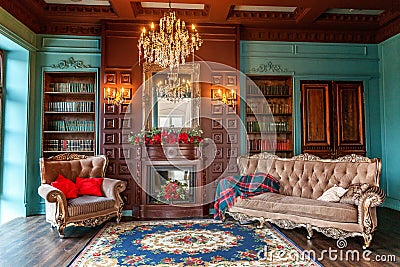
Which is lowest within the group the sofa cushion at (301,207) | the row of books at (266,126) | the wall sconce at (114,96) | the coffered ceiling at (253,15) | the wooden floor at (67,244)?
the wooden floor at (67,244)

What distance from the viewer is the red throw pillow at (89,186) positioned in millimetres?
4758

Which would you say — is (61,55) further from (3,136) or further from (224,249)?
(224,249)

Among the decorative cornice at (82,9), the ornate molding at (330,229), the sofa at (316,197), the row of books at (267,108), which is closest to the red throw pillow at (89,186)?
the sofa at (316,197)

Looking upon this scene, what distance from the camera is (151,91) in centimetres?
577

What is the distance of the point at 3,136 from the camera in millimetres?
5438

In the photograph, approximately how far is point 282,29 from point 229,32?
3.46ft

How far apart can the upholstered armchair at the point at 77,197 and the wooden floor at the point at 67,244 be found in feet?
0.71

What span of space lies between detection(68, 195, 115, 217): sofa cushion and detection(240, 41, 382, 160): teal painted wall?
3379 mm

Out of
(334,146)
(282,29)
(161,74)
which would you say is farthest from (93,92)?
(334,146)

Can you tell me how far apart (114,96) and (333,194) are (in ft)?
12.5

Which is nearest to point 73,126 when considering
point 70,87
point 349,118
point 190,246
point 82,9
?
point 70,87

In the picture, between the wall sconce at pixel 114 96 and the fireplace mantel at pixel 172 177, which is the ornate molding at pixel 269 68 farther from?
the wall sconce at pixel 114 96

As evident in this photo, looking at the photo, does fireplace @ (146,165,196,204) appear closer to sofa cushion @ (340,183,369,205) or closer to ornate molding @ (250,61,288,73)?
ornate molding @ (250,61,288,73)

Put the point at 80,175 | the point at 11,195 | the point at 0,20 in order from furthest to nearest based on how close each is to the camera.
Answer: the point at 11,195 < the point at 80,175 < the point at 0,20
